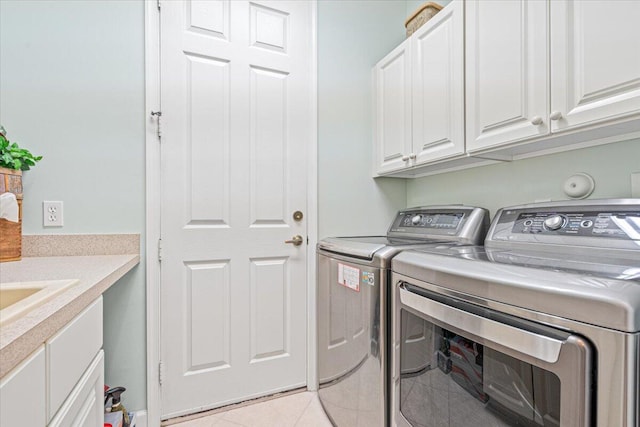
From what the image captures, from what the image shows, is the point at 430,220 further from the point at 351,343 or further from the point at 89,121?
the point at 89,121

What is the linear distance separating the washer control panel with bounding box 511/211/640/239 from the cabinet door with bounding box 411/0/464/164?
16.9 inches

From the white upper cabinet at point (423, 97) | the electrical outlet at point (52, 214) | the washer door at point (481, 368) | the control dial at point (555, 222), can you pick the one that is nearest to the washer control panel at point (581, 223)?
the control dial at point (555, 222)

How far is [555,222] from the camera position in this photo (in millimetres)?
1179

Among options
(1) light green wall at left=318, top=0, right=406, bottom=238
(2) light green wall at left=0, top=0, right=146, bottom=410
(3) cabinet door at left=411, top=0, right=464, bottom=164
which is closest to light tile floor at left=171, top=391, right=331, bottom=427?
(2) light green wall at left=0, top=0, right=146, bottom=410

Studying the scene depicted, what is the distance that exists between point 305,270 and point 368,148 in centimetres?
93

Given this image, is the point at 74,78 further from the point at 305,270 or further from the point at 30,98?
the point at 305,270

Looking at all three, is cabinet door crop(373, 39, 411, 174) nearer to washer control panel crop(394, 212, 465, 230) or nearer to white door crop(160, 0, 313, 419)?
washer control panel crop(394, 212, 465, 230)

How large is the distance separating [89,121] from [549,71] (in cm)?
199

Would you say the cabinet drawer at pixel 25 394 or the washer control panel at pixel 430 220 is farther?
the washer control panel at pixel 430 220

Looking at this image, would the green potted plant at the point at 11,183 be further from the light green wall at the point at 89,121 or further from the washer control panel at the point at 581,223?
the washer control panel at the point at 581,223

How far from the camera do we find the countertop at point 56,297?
488mm

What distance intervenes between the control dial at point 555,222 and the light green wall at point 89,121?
1.82 meters

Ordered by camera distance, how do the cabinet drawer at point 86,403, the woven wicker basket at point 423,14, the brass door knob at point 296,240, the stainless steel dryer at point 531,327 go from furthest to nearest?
the brass door knob at point 296,240, the woven wicker basket at point 423,14, the cabinet drawer at point 86,403, the stainless steel dryer at point 531,327

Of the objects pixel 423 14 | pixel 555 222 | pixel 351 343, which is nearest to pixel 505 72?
pixel 555 222
